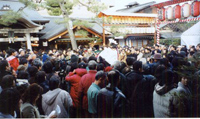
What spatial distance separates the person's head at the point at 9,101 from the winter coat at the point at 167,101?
2.24 meters

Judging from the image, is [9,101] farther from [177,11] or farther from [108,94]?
[177,11]

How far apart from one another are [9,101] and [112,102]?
156 cm

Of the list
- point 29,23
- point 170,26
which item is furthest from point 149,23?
point 29,23

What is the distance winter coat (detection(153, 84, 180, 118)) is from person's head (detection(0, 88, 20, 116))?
88.2 inches

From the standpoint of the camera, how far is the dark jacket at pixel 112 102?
279 cm

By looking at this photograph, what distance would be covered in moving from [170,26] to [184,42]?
11.6m

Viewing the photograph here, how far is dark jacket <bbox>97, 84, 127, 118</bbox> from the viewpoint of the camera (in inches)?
110

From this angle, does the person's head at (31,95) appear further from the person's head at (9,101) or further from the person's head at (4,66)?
the person's head at (4,66)

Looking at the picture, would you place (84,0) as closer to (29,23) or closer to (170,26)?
(29,23)

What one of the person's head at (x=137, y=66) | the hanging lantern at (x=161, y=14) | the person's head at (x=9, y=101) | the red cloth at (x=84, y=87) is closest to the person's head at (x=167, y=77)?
the person's head at (x=137, y=66)

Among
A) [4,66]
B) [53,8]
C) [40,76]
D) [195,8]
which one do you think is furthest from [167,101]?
[53,8]

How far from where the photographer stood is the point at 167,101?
2674 millimetres

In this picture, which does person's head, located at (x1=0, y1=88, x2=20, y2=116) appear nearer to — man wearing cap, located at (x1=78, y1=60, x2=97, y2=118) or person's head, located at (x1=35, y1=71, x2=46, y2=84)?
person's head, located at (x1=35, y1=71, x2=46, y2=84)

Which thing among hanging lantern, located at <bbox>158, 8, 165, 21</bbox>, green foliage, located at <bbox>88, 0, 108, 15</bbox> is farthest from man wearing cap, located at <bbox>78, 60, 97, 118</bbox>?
hanging lantern, located at <bbox>158, 8, 165, 21</bbox>
